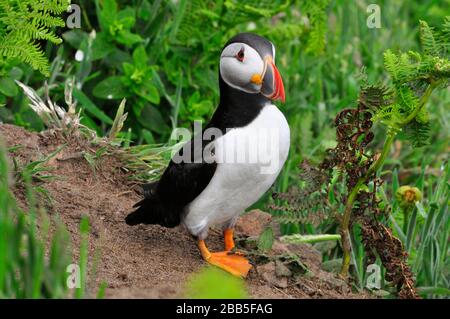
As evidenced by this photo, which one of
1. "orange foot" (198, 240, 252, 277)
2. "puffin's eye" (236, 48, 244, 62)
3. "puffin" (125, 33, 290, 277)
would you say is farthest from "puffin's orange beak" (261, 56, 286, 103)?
"orange foot" (198, 240, 252, 277)

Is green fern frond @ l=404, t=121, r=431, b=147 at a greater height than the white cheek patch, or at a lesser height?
lesser

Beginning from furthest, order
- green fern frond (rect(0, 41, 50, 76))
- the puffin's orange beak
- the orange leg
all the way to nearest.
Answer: the orange leg < green fern frond (rect(0, 41, 50, 76)) < the puffin's orange beak

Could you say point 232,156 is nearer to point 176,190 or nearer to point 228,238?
point 176,190

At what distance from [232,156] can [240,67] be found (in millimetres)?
391

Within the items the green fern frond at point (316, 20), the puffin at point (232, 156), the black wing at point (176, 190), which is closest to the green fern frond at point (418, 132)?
the puffin at point (232, 156)

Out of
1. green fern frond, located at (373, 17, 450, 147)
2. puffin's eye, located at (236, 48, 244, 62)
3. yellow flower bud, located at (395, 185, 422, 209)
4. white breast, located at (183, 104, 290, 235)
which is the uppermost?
puffin's eye, located at (236, 48, 244, 62)

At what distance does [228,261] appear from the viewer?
13.3 feet

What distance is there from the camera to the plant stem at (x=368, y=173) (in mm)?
3850

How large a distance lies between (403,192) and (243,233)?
85 centimetres

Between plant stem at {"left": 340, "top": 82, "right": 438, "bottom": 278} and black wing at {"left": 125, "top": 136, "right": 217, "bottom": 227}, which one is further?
black wing at {"left": 125, "top": 136, "right": 217, "bottom": 227}

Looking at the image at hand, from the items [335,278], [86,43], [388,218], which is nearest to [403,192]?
[388,218]

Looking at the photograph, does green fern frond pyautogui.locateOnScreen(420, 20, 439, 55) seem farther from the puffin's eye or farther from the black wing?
the black wing

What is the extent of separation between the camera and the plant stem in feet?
12.6

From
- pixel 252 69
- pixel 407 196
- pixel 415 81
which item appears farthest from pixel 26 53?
pixel 407 196
